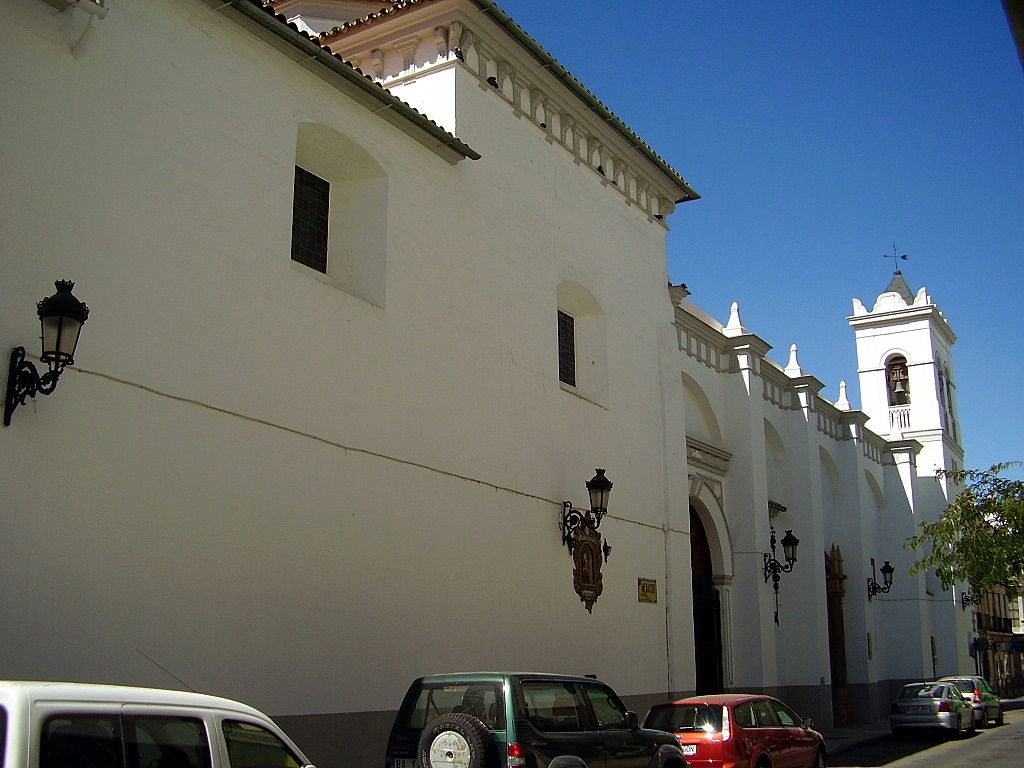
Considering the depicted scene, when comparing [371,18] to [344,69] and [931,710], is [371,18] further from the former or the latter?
[931,710]

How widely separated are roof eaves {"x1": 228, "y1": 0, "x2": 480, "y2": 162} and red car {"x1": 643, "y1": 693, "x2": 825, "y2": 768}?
742 cm

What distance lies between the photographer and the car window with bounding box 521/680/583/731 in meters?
8.81

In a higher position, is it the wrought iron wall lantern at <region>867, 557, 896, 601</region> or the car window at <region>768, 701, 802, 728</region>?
the wrought iron wall lantern at <region>867, 557, 896, 601</region>

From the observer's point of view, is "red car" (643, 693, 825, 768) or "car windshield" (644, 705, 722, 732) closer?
"red car" (643, 693, 825, 768)

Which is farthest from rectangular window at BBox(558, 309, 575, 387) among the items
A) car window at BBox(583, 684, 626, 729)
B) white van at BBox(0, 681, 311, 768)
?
white van at BBox(0, 681, 311, 768)

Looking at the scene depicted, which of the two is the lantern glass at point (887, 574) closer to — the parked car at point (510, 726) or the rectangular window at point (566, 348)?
the rectangular window at point (566, 348)

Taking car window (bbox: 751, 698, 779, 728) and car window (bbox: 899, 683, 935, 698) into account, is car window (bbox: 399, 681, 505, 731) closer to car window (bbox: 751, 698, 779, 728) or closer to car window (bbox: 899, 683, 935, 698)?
car window (bbox: 751, 698, 779, 728)

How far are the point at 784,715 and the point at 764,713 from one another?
86 cm

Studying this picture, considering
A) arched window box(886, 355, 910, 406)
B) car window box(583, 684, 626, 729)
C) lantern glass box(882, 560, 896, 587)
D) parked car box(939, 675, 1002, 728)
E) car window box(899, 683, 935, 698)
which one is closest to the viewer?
car window box(583, 684, 626, 729)

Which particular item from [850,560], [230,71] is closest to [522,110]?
[230,71]

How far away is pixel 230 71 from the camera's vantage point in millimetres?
10570

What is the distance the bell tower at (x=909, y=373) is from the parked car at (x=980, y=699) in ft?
40.7

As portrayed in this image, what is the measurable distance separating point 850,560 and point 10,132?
25.9m

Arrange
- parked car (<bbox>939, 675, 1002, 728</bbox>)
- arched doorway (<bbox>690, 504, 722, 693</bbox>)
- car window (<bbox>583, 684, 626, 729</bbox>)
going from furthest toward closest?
parked car (<bbox>939, 675, 1002, 728</bbox>), arched doorway (<bbox>690, 504, 722, 693</bbox>), car window (<bbox>583, 684, 626, 729</bbox>)
